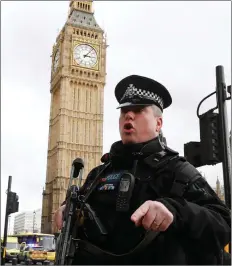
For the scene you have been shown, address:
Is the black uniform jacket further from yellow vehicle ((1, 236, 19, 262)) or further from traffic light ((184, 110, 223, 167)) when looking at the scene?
yellow vehicle ((1, 236, 19, 262))

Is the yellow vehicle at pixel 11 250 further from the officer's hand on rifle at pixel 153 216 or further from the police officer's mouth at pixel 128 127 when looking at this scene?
the officer's hand on rifle at pixel 153 216

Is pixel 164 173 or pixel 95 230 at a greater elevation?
pixel 164 173

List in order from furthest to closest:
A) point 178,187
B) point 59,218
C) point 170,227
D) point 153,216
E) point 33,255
Result: point 33,255 < point 59,218 < point 178,187 < point 170,227 < point 153,216

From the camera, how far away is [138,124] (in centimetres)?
192

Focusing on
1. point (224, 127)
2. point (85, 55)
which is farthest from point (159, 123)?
point (85, 55)

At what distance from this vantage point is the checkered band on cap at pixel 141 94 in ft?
6.52

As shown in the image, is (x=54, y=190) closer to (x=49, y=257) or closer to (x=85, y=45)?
(x=85, y=45)

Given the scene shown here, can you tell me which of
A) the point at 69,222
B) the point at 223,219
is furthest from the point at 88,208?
the point at 223,219

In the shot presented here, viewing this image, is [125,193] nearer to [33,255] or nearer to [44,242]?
[33,255]

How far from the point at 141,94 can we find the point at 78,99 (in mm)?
48184

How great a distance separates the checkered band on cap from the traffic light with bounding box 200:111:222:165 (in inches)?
73.7

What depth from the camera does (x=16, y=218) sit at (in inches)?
5098

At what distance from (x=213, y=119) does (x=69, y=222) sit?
8.12 ft

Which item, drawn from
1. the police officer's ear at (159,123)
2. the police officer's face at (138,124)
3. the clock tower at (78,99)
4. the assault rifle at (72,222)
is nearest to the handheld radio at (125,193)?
the assault rifle at (72,222)
